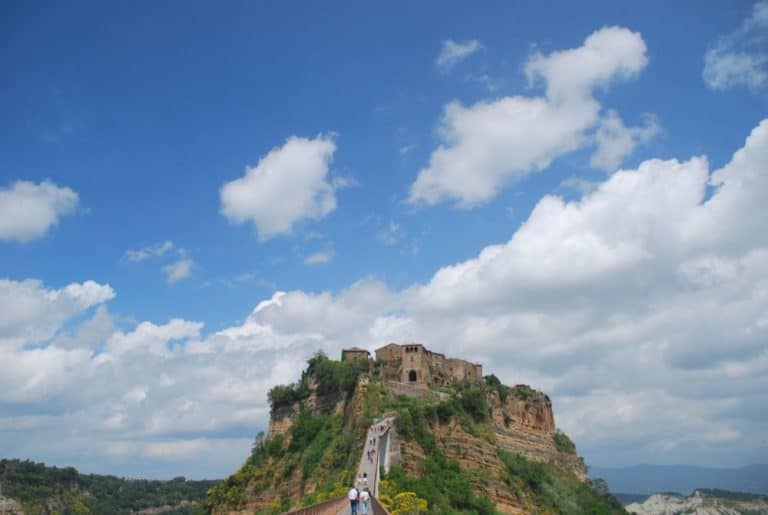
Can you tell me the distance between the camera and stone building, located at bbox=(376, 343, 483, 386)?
7244 cm

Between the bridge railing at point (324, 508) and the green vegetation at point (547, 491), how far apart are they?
3147cm

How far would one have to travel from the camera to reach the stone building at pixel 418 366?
238 ft

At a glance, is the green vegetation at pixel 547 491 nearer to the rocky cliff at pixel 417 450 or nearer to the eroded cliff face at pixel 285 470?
the rocky cliff at pixel 417 450

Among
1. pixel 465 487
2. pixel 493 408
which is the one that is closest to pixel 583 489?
pixel 493 408

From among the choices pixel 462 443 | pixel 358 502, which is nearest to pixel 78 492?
pixel 462 443

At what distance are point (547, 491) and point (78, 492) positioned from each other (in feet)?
454

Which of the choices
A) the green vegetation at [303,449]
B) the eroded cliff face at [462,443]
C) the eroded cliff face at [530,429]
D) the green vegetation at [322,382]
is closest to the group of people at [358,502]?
the eroded cliff face at [462,443]

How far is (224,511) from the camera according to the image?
220 feet

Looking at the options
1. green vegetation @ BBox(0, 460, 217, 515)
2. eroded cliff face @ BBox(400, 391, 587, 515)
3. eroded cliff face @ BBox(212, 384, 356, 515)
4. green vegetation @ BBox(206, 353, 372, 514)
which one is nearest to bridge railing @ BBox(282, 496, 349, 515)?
eroded cliff face @ BBox(400, 391, 587, 515)

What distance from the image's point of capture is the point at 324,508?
2206 cm

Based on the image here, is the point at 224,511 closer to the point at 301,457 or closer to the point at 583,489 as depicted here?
the point at 301,457

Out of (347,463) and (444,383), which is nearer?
(347,463)

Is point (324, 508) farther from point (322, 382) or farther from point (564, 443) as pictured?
point (564, 443)

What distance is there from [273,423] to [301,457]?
11070 mm
